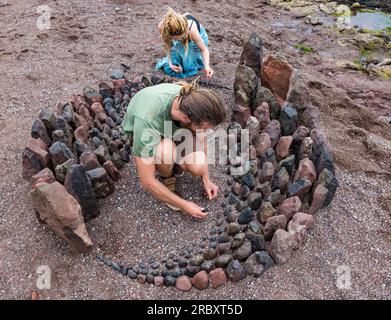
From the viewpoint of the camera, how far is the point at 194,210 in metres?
2.46

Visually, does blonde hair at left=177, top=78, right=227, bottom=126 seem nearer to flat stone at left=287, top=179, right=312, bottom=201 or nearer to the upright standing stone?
flat stone at left=287, top=179, right=312, bottom=201

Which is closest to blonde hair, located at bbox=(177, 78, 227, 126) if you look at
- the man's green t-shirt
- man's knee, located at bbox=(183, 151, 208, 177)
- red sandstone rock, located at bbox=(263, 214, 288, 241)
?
the man's green t-shirt

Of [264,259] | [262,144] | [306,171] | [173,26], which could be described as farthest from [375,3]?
[264,259]

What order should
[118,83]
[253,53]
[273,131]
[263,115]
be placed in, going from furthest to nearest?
[118,83]
[253,53]
[263,115]
[273,131]

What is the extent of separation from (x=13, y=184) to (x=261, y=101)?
1.82m

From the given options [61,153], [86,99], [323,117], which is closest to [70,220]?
[61,153]

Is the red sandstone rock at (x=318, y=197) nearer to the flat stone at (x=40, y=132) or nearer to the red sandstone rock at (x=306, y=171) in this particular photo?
the red sandstone rock at (x=306, y=171)

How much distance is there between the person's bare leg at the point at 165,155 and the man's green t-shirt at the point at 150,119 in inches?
2.1

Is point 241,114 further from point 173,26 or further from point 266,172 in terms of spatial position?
point 173,26

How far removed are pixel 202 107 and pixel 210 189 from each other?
2.10 ft

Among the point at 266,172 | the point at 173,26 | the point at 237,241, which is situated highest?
the point at 173,26

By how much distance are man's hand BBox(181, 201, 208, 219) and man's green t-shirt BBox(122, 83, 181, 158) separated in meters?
0.39

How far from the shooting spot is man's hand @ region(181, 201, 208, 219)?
2449 millimetres

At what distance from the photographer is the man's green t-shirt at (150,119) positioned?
228cm
